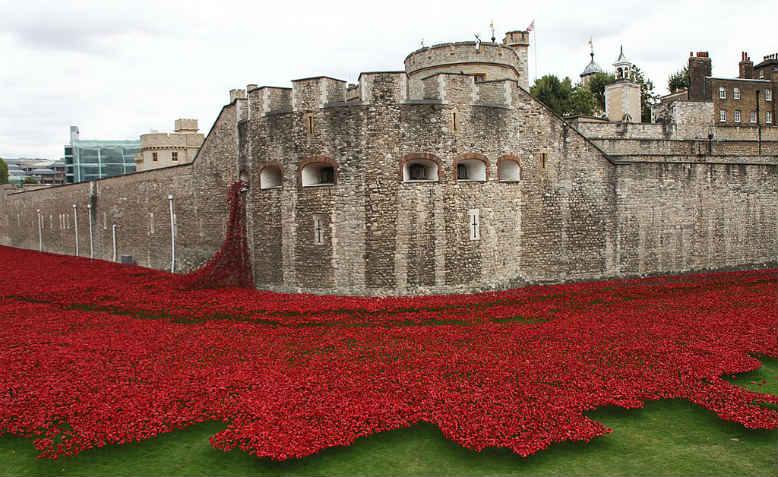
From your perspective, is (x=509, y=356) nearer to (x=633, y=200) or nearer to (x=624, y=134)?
(x=633, y=200)

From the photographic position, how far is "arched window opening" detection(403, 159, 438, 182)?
18703 mm

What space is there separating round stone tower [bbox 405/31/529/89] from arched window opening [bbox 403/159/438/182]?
453cm

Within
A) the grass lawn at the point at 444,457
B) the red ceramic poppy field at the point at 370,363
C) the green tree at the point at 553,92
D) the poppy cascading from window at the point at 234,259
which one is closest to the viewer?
the grass lawn at the point at 444,457

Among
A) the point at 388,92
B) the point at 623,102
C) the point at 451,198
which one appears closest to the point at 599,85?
the point at 623,102

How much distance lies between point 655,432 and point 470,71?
1727cm

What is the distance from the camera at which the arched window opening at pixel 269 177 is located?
20.7 m

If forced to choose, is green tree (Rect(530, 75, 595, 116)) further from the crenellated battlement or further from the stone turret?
the crenellated battlement

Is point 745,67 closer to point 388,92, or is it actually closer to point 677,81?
point 677,81

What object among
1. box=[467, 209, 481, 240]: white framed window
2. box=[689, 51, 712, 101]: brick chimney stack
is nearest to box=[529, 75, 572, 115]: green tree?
box=[689, 51, 712, 101]: brick chimney stack

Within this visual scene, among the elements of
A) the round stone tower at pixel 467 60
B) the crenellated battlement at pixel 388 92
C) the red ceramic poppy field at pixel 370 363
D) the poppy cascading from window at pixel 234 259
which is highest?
the round stone tower at pixel 467 60

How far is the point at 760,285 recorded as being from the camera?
1961 centimetres

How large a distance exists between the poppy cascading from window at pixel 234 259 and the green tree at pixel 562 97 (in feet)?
126

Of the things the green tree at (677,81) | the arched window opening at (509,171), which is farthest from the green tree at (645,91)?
the arched window opening at (509,171)

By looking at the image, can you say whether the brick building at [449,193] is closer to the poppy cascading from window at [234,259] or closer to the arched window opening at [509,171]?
the arched window opening at [509,171]
